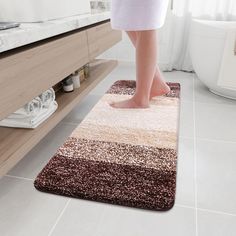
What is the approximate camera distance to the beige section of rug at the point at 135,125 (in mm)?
1190

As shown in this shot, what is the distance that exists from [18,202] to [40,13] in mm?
701

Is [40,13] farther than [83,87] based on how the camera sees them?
No

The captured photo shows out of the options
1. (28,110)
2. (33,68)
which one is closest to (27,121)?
(28,110)

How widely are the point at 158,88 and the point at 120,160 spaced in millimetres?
694

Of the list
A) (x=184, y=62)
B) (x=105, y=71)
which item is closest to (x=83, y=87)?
(x=105, y=71)

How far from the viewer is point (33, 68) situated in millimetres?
797

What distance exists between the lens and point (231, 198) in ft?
2.86

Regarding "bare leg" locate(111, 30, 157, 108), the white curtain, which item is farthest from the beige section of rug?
the white curtain

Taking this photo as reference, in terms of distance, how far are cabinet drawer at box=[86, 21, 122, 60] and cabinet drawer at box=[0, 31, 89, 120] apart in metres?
0.17

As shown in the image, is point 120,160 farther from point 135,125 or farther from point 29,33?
point 29,33

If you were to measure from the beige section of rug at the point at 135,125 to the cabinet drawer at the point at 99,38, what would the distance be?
0.33 metres

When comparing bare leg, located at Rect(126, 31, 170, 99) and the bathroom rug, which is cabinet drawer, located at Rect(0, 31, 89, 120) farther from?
bare leg, located at Rect(126, 31, 170, 99)

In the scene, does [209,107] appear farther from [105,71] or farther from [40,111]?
[40,111]

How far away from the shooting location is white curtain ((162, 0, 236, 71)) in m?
1.95
